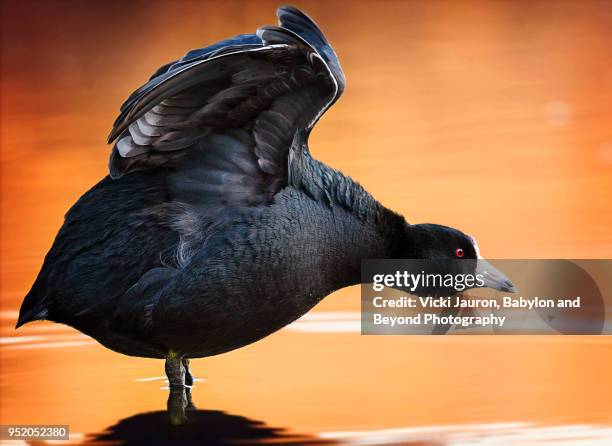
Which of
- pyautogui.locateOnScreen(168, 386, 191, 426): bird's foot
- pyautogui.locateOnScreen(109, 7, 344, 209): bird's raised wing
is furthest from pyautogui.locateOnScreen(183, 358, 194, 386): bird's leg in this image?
pyautogui.locateOnScreen(109, 7, 344, 209): bird's raised wing

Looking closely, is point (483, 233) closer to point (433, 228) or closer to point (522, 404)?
point (433, 228)

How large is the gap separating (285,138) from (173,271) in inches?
31.5

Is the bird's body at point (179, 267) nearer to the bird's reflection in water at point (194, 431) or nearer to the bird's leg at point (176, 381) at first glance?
the bird's leg at point (176, 381)

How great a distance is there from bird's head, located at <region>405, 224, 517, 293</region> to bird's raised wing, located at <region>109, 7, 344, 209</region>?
0.94m

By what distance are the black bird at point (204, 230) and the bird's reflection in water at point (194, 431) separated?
279 mm

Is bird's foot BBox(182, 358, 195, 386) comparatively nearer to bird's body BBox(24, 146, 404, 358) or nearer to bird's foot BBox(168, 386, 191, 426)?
bird's foot BBox(168, 386, 191, 426)

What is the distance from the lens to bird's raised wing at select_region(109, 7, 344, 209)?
5688 mm

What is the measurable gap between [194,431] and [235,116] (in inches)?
56.9

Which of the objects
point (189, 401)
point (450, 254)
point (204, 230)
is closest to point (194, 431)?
point (189, 401)

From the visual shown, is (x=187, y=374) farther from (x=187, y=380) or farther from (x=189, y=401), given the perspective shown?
(x=189, y=401)

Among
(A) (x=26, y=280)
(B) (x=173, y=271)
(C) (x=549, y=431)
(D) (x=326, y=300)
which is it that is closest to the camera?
(C) (x=549, y=431)

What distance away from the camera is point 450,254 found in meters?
6.93

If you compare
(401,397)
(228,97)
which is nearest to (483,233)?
(401,397)

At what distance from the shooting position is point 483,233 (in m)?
8.85
